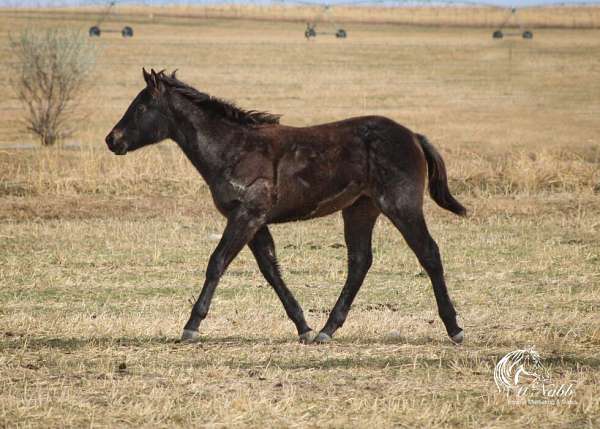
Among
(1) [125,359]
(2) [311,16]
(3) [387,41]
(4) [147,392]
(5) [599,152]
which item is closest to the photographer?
(4) [147,392]

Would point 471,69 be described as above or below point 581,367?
below

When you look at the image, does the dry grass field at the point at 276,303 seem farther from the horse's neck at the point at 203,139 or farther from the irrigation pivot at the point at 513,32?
the irrigation pivot at the point at 513,32

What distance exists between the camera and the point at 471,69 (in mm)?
62094

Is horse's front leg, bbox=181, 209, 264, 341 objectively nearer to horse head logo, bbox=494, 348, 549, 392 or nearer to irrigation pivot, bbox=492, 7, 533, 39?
horse head logo, bbox=494, 348, 549, 392

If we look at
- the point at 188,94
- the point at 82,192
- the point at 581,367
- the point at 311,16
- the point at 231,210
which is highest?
the point at 188,94

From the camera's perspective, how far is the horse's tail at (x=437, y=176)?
994 cm

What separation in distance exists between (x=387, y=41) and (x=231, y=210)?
7393 centimetres

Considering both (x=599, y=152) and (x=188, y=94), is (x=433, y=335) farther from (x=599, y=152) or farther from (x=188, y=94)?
(x=599, y=152)

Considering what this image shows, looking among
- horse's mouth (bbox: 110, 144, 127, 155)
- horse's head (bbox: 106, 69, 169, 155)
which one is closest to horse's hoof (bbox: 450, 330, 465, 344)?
horse's head (bbox: 106, 69, 169, 155)

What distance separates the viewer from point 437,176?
1007 centimetres

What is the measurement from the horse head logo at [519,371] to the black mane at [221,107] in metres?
2.98

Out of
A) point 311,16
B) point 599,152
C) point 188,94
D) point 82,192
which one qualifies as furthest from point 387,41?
point 188,94

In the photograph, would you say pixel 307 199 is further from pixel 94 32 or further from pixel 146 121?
pixel 94 32

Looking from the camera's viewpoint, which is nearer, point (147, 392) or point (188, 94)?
point (147, 392)
